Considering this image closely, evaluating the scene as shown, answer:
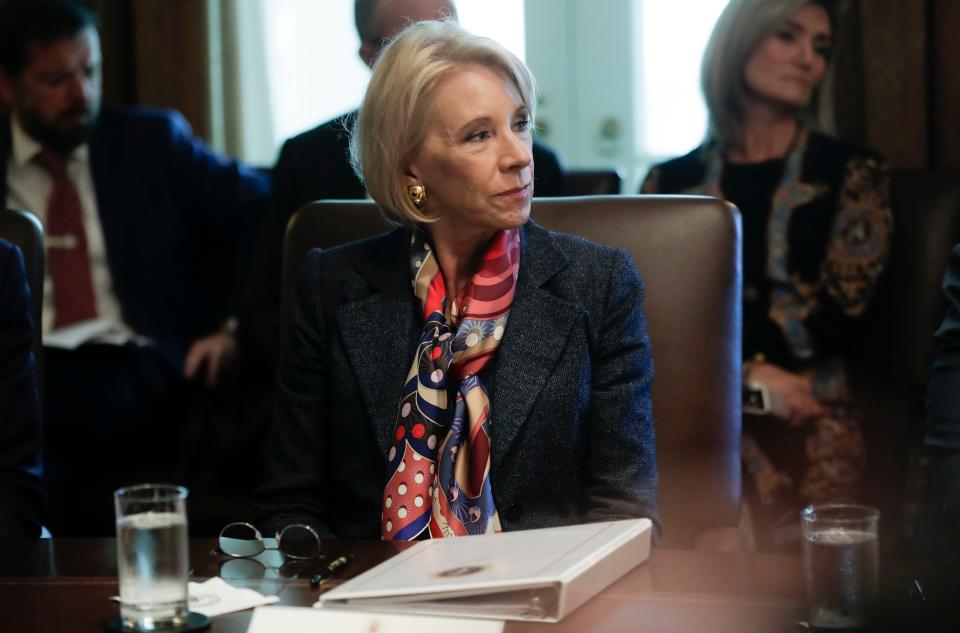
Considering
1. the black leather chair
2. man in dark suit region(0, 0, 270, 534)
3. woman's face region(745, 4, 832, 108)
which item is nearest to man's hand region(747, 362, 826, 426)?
the black leather chair

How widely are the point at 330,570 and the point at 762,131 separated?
184cm

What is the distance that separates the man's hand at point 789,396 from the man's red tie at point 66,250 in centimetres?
166

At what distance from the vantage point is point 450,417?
6.07 feet

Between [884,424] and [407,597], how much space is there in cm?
169

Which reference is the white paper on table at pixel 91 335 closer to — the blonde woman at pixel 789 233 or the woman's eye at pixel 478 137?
the blonde woman at pixel 789 233

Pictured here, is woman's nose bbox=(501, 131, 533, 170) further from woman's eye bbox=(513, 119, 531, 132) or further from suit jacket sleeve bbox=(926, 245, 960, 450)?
suit jacket sleeve bbox=(926, 245, 960, 450)

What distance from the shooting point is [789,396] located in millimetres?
2637

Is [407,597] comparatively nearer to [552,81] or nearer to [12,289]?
[12,289]

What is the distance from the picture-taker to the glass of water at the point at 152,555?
116 centimetres

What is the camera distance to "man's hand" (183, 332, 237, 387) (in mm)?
3059

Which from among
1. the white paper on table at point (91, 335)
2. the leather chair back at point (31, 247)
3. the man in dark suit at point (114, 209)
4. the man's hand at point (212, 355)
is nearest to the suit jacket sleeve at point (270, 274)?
the man's hand at point (212, 355)

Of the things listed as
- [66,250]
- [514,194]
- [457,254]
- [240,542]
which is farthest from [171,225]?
[240,542]

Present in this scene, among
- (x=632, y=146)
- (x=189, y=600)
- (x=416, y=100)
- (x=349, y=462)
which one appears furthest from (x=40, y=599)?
(x=632, y=146)

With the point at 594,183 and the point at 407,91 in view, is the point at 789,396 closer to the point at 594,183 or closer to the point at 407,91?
the point at 594,183
